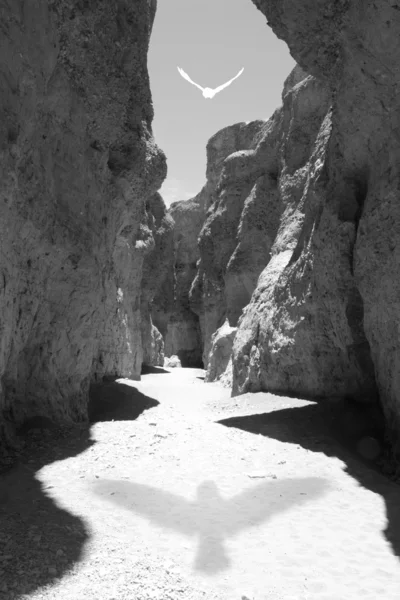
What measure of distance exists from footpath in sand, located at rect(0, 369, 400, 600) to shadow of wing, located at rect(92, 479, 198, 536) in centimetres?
1

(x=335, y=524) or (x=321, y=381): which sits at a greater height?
(x=321, y=381)

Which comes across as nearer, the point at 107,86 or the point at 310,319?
the point at 107,86

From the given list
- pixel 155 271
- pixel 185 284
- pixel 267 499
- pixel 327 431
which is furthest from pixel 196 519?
pixel 185 284

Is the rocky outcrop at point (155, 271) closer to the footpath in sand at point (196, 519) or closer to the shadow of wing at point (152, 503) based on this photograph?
the footpath in sand at point (196, 519)

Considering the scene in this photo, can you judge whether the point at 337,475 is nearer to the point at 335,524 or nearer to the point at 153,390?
the point at 335,524

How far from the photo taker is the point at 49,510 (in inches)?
175

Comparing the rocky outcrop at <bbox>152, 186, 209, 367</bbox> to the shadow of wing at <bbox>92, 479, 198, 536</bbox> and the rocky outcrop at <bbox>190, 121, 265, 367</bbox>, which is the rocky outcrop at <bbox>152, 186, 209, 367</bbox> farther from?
the shadow of wing at <bbox>92, 479, 198, 536</bbox>

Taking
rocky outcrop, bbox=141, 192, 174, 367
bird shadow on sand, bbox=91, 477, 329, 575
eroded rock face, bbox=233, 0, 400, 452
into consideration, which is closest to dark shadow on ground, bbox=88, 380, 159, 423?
eroded rock face, bbox=233, 0, 400, 452

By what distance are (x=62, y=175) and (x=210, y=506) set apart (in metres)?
5.54

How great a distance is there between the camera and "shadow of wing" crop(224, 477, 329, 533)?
4.76 metres

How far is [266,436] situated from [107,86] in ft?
22.6

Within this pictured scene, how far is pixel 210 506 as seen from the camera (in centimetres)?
501

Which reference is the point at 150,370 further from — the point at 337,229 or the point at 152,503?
the point at 152,503

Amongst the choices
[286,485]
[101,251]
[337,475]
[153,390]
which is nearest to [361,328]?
[337,475]
